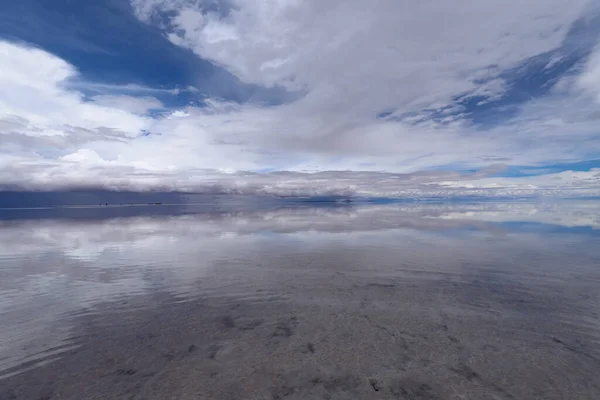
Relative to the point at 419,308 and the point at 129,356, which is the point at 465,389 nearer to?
the point at 419,308

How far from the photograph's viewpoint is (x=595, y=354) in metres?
11.2

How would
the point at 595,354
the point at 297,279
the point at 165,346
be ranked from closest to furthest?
the point at 595,354 < the point at 165,346 < the point at 297,279

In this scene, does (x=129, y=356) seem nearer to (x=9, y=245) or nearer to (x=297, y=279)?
(x=297, y=279)

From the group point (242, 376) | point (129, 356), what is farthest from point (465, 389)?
point (129, 356)

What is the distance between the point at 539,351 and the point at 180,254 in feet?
95.6

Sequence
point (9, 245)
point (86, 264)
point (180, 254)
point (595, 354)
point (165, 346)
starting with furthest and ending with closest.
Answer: point (9, 245) → point (180, 254) → point (86, 264) → point (165, 346) → point (595, 354)

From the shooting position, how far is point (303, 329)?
13.5 metres

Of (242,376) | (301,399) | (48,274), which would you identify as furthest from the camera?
(48,274)

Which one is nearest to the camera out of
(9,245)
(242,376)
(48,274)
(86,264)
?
(242,376)

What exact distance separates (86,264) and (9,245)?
22.3 meters

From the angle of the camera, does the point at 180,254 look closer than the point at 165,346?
No

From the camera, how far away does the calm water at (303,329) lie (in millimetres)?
9711

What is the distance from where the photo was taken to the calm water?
Result: 971 cm

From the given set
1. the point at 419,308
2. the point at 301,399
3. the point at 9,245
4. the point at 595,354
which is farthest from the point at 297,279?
the point at 9,245
